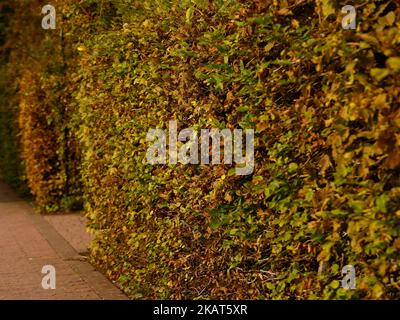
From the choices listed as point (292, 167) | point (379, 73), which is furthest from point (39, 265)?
point (379, 73)

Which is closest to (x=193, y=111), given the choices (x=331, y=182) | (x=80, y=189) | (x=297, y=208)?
(x=297, y=208)

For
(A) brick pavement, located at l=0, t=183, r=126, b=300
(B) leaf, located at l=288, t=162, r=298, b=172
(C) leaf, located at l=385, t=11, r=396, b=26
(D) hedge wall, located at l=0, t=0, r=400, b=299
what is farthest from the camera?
(A) brick pavement, located at l=0, t=183, r=126, b=300

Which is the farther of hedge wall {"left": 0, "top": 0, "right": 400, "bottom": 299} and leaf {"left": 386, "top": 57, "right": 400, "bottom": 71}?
hedge wall {"left": 0, "top": 0, "right": 400, "bottom": 299}

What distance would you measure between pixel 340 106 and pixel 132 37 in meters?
3.71

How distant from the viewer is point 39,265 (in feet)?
29.4

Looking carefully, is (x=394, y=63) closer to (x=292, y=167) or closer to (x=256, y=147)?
(x=292, y=167)

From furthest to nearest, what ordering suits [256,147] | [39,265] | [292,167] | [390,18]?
[39,265]
[256,147]
[292,167]
[390,18]

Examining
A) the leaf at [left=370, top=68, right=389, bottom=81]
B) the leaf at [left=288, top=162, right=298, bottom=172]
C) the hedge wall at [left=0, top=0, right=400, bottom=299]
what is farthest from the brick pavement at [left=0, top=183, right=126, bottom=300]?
the leaf at [left=370, top=68, right=389, bottom=81]

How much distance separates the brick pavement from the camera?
7512 millimetres

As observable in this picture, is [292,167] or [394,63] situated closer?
[394,63]

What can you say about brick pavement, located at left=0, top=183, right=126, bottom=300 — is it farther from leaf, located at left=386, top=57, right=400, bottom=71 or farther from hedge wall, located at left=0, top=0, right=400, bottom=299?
leaf, located at left=386, top=57, right=400, bottom=71

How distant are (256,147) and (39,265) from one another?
192 inches

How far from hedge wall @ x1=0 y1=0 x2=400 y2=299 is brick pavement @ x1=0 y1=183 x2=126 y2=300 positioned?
1.04ft
